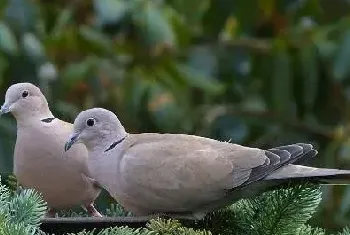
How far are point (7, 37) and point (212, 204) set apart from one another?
1.22m

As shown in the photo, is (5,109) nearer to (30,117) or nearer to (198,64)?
(30,117)

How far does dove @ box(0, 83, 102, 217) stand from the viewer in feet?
3.95

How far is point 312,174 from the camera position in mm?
1090

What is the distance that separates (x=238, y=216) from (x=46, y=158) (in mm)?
264

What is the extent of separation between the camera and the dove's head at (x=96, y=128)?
1.16 metres

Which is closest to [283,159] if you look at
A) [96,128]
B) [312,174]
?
[312,174]

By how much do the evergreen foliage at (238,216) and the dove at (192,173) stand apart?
0.09ft

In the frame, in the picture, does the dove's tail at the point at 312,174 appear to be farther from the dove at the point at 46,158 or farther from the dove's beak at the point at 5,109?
the dove's beak at the point at 5,109

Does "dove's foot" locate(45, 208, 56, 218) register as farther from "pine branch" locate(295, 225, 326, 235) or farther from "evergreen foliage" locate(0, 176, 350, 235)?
"pine branch" locate(295, 225, 326, 235)

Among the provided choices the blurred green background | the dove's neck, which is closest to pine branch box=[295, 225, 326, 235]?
the dove's neck

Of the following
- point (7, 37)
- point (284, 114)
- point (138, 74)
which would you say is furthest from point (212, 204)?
point (284, 114)

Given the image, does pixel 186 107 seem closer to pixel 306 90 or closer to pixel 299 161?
pixel 306 90

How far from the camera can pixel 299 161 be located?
111 centimetres

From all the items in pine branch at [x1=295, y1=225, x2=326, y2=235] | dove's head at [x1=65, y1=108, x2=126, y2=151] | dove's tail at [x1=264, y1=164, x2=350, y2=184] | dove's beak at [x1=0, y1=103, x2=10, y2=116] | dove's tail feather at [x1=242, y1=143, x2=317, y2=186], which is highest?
dove's beak at [x1=0, y1=103, x2=10, y2=116]
